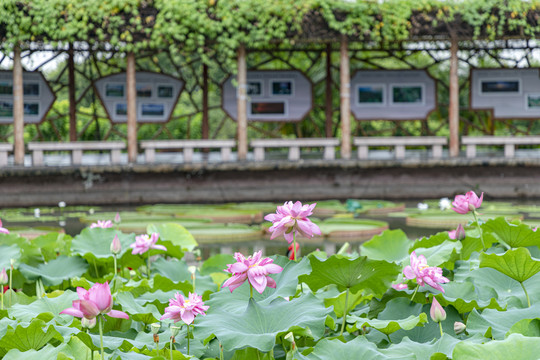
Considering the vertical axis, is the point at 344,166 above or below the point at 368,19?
below

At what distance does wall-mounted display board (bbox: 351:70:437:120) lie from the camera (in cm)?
1461

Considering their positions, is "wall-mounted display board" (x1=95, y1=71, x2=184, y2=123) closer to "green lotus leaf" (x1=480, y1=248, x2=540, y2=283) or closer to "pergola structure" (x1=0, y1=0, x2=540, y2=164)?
"pergola structure" (x1=0, y1=0, x2=540, y2=164)

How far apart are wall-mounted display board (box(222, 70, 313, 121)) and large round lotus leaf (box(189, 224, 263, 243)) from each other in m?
7.32

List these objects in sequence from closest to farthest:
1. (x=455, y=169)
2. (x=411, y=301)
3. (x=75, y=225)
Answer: (x=411, y=301) → (x=75, y=225) → (x=455, y=169)

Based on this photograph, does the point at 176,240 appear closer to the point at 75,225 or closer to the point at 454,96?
the point at 75,225

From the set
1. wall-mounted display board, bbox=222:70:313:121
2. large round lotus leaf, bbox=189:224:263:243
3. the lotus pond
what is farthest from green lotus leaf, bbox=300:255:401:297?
wall-mounted display board, bbox=222:70:313:121

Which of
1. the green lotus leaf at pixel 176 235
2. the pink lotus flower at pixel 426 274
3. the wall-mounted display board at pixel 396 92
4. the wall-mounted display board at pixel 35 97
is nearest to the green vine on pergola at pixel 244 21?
the wall-mounted display board at pixel 396 92

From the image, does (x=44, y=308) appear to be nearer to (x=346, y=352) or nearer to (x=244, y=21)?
(x=346, y=352)

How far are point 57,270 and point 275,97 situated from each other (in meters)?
12.2

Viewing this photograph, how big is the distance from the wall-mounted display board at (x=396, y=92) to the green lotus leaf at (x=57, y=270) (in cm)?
1240

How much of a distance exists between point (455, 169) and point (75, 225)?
25.0 feet

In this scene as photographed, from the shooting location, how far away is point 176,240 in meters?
3.29

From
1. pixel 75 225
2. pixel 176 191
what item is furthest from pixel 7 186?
pixel 75 225

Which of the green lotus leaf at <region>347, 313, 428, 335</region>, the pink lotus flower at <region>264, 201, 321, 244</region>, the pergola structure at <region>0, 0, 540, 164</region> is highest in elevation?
the pergola structure at <region>0, 0, 540, 164</region>
